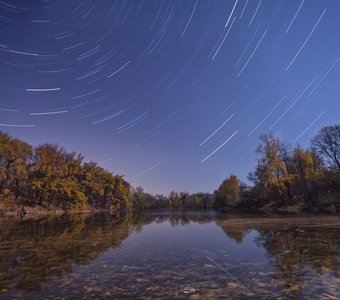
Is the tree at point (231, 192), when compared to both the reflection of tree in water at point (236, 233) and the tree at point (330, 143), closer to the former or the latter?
the tree at point (330, 143)

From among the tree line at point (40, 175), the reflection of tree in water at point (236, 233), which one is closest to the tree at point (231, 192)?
the tree line at point (40, 175)

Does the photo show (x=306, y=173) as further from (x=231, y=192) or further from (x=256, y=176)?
(x=231, y=192)

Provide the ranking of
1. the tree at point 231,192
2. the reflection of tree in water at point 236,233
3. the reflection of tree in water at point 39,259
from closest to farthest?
1. the reflection of tree in water at point 39,259
2. the reflection of tree in water at point 236,233
3. the tree at point 231,192

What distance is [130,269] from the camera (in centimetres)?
1083

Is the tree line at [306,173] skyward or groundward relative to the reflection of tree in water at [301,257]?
skyward

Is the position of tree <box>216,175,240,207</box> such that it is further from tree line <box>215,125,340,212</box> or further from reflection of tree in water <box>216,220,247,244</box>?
reflection of tree in water <box>216,220,247,244</box>

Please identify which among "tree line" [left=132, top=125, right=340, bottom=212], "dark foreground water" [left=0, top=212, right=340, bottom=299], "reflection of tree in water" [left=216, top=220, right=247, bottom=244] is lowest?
"dark foreground water" [left=0, top=212, right=340, bottom=299]

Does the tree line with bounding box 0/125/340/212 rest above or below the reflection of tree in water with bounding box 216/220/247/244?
above

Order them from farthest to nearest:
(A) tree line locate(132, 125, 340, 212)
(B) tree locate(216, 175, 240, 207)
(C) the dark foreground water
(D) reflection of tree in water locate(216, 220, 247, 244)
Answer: (B) tree locate(216, 175, 240, 207), (A) tree line locate(132, 125, 340, 212), (D) reflection of tree in water locate(216, 220, 247, 244), (C) the dark foreground water

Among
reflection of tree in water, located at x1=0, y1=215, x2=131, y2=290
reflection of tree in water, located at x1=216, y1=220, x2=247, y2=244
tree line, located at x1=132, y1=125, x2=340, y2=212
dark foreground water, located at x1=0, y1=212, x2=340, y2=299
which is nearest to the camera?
dark foreground water, located at x1=0, y1=212, x2=340, y2=299

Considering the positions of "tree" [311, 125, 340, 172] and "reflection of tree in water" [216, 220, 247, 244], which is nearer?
"reflection of tree in water" [216, 220, 247, 244]

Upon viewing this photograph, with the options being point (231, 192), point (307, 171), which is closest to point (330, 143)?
point (307, 171)

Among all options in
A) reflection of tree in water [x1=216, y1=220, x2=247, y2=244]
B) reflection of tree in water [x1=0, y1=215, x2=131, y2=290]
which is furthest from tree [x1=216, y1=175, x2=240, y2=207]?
reflection of tree in water [x1=0, y1=215, x2=131, y2=290]

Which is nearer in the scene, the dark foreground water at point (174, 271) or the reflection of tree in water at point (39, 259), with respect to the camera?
the dark foreground water at point (174, 271)
